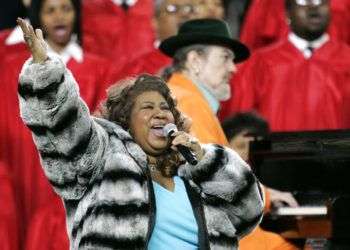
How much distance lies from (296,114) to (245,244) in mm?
2352

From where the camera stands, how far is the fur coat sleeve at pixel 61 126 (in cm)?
402

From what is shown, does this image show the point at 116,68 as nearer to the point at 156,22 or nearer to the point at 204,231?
the point at 156,22

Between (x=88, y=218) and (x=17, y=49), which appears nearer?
(x=88, y=218)

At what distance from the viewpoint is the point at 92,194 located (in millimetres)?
4152

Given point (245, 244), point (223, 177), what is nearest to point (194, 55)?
point (245, 244)

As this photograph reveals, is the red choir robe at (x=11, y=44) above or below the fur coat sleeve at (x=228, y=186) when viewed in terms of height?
below

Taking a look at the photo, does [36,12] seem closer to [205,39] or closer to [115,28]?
[115,28]

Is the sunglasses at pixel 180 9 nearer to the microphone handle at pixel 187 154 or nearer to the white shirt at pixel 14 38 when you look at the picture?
the white shirt at pixel 14 38

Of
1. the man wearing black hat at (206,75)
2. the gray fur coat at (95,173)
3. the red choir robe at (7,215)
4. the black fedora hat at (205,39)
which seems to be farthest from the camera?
the red choir robe at (7,215)

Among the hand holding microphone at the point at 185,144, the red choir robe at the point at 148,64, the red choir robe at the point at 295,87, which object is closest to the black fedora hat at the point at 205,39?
the red choir robe at the point at 295,87

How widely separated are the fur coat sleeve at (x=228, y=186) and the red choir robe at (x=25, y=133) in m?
2.79

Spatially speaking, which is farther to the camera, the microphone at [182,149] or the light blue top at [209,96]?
the light blue top at [209,96]

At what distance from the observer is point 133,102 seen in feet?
14.4

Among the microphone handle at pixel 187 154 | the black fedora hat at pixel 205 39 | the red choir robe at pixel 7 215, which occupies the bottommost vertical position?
the red choir robe at pixel 7 215
